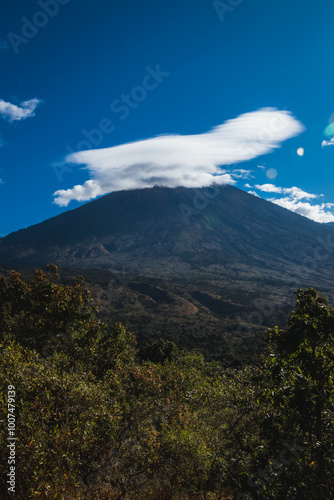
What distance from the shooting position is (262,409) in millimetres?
9422

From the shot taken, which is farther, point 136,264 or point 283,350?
point 136,264

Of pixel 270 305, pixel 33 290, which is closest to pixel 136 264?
pixel 270 305

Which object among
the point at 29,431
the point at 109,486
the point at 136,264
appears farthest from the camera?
the point at 136,264

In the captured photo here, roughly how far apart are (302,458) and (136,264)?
640 ft

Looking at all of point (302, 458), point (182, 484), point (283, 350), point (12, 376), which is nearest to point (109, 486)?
point (182, 484)

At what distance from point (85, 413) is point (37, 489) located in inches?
68.1

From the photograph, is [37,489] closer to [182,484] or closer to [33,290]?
[182,484]

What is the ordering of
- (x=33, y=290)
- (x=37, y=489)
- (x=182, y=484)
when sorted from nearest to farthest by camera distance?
(x=37, y=489), (x=182, y=484), (x=33, y=290)

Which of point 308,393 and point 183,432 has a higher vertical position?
point 308,393

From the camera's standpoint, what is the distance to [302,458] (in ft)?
19.7

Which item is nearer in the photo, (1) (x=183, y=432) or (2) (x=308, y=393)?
(2) (x=308, y=393)

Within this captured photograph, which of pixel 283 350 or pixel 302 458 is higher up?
pixel 283 350

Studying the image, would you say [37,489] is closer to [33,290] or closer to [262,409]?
[262,409]

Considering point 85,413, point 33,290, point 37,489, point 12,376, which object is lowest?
point 37,489
